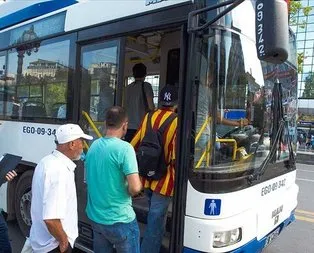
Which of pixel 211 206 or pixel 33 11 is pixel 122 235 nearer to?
pixel 211 206

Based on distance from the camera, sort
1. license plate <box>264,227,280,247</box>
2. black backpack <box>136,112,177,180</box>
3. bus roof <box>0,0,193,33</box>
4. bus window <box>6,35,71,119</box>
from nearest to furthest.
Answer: black backpack <box>136,112,177,180</box> → bus roof <box>0,0,193,33</box> → license plate <box>264,227,280,247</box> → bus window <box>6,35,71,119</box>

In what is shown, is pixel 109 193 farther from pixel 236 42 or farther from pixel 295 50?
pixel 295 50

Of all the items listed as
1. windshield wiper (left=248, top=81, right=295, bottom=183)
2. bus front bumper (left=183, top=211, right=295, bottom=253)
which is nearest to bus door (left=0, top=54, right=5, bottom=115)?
bus front bumper (left=183, top=211, right=295, bottom=253)

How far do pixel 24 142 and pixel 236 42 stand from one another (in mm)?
3080

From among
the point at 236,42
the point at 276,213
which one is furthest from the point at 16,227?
the point at 236,42

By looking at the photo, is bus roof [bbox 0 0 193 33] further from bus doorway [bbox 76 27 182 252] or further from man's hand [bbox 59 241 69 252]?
man's hand [bbox 59 241 69 252]

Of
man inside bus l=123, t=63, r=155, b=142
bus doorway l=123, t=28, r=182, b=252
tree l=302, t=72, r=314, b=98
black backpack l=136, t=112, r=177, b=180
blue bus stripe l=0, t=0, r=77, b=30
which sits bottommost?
black backpack l=136, t=112, r=177, b=180

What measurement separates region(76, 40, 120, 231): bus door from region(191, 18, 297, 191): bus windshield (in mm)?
1171

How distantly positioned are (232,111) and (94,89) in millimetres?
1617

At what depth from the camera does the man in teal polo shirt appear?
9.34 ft

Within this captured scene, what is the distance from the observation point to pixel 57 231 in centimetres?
247

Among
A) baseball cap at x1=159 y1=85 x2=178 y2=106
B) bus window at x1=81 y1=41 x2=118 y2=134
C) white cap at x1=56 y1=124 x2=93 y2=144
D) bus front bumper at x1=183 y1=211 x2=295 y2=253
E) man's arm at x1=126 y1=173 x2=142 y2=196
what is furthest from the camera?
bus window at x1=81 y1=41 x2=118 y2=134

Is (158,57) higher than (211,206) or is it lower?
higher

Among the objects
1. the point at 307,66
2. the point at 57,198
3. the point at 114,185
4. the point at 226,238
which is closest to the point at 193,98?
the point at 114,185
